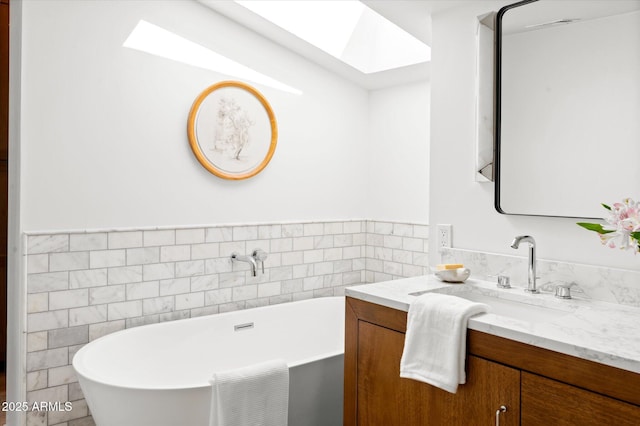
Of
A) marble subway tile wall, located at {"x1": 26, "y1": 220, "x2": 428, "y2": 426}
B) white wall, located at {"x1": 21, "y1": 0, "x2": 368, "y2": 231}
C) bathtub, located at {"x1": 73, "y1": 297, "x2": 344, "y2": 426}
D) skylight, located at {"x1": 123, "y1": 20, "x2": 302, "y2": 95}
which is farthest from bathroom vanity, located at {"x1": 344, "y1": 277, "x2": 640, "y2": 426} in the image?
skylight, located at {"x1": 123, "y1": 20, "x2": 302, "y2": 95}

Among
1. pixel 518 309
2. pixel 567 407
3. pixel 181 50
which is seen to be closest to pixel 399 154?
pixel 181 50

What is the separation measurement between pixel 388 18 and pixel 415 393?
1926mm

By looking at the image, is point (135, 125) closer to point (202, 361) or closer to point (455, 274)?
point (202, 361)

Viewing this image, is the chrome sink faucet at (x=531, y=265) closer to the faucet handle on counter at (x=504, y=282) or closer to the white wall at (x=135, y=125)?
the faucet handle on counter at (x=504, y=282)

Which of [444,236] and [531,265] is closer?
[531,265]

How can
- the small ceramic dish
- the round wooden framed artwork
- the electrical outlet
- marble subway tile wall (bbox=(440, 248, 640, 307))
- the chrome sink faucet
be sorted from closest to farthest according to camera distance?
marble subway tile wall (bbox=(440, 248, 640, 307)) < the chrome sink faucet < the small ceramic dish < the electrical outlet < the round wooden framed artwork

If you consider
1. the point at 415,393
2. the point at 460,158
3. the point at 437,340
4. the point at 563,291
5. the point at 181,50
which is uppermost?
the point at 181,50

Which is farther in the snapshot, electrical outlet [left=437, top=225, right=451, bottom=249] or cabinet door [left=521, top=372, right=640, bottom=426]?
electrical outlet [left=437, top=225, right=451, bottom=249]

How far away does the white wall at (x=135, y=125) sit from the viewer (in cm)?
254

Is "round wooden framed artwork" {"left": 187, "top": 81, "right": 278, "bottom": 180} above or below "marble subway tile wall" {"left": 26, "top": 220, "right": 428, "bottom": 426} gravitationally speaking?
above

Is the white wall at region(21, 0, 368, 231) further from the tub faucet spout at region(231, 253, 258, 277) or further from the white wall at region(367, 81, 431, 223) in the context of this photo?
the white wall at region(367, 81, 431, 223)

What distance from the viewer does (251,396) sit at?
2.14m

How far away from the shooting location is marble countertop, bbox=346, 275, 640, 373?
133 cm

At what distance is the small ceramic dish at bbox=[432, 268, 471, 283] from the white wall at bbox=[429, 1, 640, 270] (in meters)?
0.24
